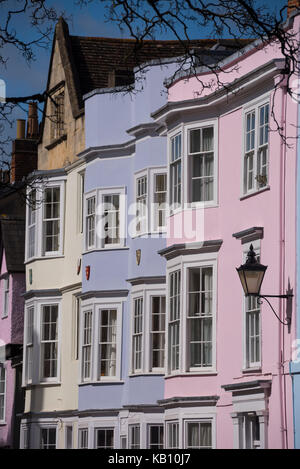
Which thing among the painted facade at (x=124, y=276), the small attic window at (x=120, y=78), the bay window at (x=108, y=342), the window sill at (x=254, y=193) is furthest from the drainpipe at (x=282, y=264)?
the small attic window at (x=120, y=78)

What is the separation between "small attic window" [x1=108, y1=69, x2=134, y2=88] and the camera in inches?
1318

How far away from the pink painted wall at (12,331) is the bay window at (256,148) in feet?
54.7

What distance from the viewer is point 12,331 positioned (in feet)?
133

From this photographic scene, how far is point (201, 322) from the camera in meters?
26.3

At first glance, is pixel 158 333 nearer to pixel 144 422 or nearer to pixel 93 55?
pixel 144 422

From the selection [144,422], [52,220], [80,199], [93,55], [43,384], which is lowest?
[144,422]

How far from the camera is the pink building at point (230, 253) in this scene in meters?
23.5

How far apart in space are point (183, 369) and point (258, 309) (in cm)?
307

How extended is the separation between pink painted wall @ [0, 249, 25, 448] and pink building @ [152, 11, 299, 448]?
13664mm

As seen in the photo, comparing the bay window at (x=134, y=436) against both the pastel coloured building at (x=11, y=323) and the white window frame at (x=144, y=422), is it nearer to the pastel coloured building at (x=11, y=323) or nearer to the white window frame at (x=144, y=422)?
the white window frame at (x=144, y=422)

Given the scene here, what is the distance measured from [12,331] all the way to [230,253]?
639 inches

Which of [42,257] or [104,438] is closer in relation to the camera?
[104,438]

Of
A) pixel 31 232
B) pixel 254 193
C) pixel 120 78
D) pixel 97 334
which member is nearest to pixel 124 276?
pixel 97 334
